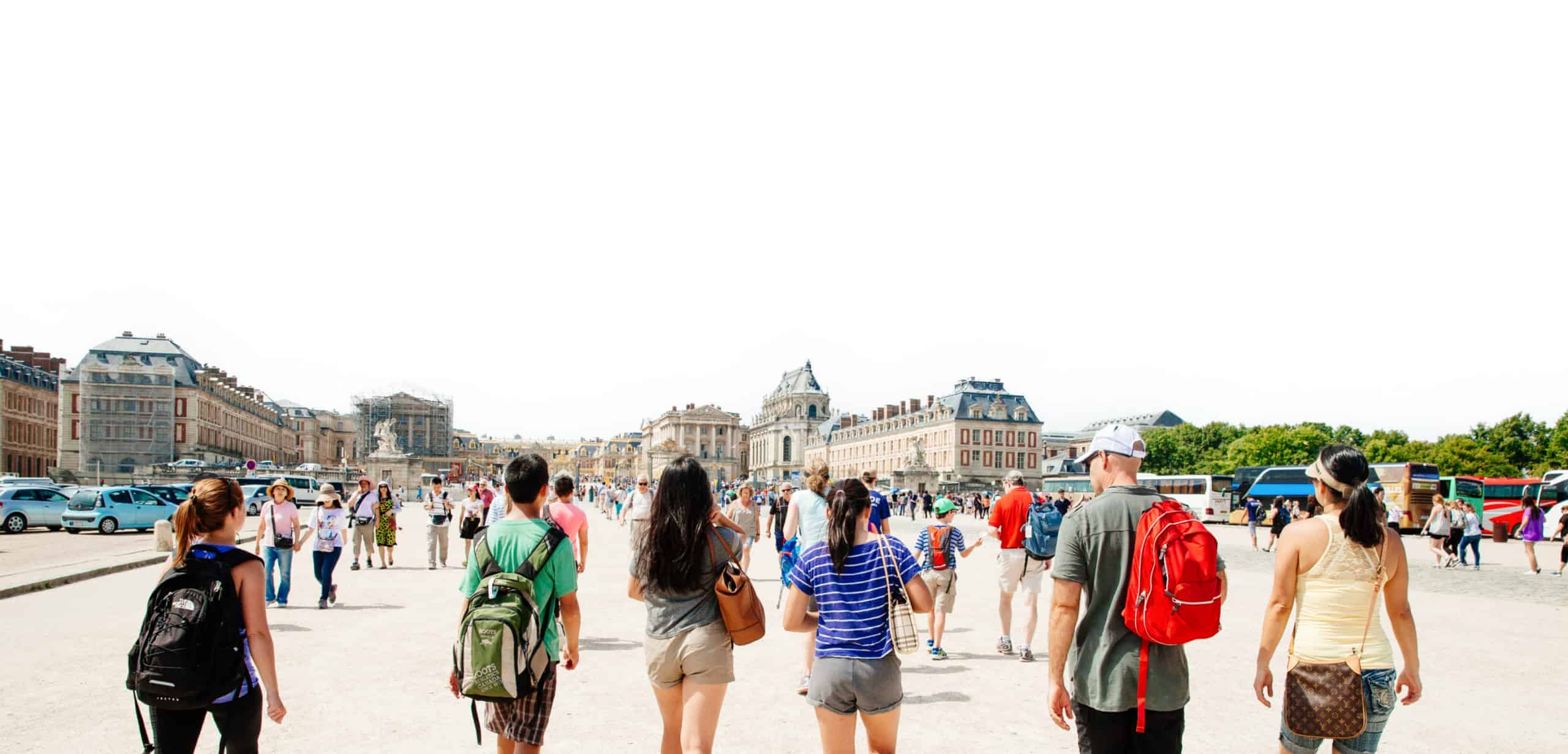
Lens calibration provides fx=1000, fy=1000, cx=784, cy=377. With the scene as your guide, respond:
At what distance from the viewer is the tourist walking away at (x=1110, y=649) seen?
3.83 meters

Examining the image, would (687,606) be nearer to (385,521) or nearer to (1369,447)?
(385,521)

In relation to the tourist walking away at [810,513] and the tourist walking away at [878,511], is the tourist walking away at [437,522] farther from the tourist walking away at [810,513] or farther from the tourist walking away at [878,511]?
the tourist walking away at [810,513]

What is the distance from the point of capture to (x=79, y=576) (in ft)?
49.3

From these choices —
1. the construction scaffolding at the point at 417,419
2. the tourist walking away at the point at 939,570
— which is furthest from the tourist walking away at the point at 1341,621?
the construction scaffolding at the point at 417,419

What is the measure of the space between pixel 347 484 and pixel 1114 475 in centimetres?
7936

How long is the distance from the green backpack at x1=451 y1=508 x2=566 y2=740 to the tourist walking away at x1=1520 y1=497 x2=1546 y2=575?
22151 millimetres

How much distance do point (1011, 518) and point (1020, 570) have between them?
58 centimetres

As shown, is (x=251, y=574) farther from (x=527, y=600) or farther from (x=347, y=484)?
(x=347, y=484)

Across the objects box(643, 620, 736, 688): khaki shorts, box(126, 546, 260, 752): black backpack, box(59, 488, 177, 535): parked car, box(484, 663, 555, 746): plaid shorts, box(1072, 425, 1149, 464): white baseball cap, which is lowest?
box(59, 488, 177, 535): parked car

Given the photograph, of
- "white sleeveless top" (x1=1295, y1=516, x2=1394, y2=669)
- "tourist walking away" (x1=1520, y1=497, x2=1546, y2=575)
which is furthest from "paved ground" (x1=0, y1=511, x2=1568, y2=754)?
"tourist walking away" (x1=1520, y1=497, x2=1546, y2=575)

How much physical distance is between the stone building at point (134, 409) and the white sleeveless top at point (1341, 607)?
275 feet

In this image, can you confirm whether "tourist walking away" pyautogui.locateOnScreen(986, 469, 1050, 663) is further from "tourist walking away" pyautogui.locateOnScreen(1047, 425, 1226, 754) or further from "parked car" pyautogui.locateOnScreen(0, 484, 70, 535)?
"parked car" pyautogui.locateOnScreen(0, 484, 70, 535)

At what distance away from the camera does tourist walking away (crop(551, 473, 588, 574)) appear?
26.0ft

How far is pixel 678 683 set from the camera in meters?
4.60
